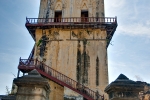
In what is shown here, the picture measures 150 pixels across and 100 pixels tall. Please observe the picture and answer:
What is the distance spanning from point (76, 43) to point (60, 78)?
3634 mm

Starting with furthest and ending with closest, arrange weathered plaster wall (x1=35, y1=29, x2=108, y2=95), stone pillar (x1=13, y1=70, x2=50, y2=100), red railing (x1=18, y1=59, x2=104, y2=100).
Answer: weathered plaster wall (x1=35, y1=29, x2=108, y2=95)
red railing (x1=18, y1=59, x2=104, y2=100)
stone pillar (x1=13, y1=70, x2=50, y2=100)

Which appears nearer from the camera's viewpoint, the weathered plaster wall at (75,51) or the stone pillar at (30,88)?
the stone pillar at (30,88)

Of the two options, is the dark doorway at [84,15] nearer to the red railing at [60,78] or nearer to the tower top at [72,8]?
the tower top at [72,8]

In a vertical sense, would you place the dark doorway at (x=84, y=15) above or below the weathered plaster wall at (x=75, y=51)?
above

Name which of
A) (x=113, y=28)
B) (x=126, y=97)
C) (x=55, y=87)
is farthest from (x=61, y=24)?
(x=126, y=97)

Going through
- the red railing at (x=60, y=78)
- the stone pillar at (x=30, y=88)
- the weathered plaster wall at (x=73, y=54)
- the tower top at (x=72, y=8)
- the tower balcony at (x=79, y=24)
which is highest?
the tower top at (x=72, y=8)

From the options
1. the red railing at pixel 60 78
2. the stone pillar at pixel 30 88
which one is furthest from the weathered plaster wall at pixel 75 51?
the stone pillar at pixel 30 88

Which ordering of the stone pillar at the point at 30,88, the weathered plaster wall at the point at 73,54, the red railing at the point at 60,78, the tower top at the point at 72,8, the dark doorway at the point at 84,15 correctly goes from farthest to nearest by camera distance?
the tower top at the point at 72,8 < the dark doorway at the point at 84,15 < the weathered plaster wall at the point at 73,54 < the red railing at the point at 60,78 < the stone pillar at the point at 30,88

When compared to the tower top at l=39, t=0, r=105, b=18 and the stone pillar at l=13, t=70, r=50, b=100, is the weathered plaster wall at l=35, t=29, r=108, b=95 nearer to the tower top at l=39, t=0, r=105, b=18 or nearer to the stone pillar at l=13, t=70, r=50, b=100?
the tower top at l=39, t=0, r=105, b=18

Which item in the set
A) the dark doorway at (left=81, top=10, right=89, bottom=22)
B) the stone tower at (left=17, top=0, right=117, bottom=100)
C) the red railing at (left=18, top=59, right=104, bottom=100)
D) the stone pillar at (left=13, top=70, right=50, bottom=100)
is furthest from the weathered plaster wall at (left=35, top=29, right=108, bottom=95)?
the stone pillar at (left=13, top=70, right=50, bottom=100)

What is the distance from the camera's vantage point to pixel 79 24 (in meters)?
18.5

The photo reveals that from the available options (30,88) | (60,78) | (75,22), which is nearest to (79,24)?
(75,22)

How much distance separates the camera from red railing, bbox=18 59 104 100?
15497 mm

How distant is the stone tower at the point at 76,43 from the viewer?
55.7 feet
